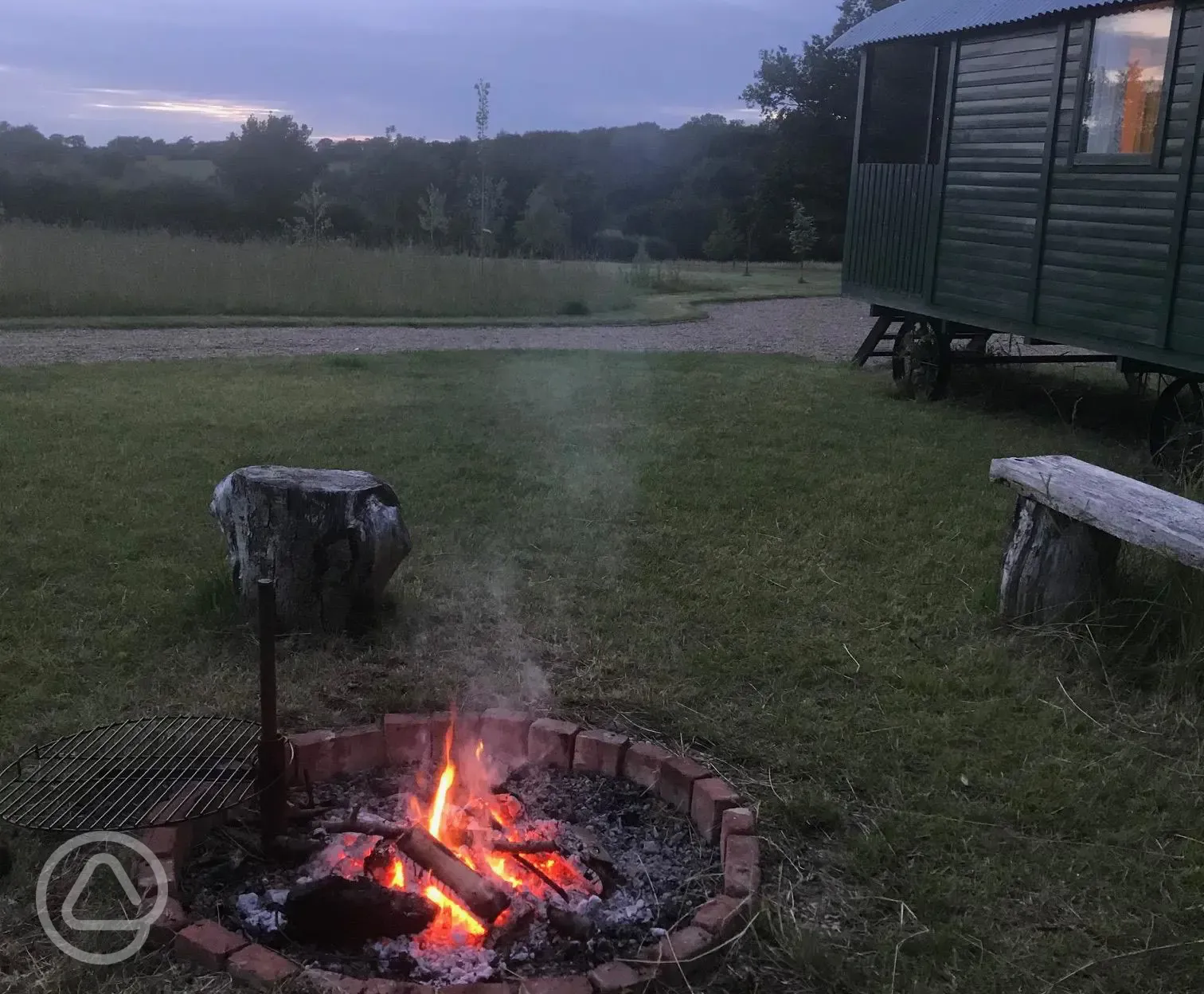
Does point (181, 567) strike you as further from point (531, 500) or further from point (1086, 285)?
point (1086, 285)

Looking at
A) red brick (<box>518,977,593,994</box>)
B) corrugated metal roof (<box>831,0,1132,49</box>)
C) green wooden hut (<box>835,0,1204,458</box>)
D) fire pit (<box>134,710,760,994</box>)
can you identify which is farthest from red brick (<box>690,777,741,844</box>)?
corrugated metal roof (<box>831,0,1132,49</box>)

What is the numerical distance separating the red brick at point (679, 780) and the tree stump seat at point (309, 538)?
126cm

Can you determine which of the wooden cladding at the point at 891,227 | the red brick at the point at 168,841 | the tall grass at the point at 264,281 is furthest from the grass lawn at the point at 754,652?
the tall grass at the point at 264,281

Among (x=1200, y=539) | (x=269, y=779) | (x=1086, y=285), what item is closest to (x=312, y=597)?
(x=269, y=779)

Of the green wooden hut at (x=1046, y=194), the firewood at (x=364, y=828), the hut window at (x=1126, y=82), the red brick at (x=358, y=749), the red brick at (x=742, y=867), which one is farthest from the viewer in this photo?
the hut window at (x=1126, y=82)

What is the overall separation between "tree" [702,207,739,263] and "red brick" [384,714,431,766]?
17010 mm

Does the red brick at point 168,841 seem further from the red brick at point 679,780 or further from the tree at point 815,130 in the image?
the tree at point 815,130

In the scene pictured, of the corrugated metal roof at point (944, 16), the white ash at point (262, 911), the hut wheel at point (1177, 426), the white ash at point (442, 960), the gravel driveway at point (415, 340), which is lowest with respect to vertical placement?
the white ash at point (442, 960)

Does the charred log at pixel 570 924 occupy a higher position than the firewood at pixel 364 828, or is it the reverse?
the firewood at pixel 364 828

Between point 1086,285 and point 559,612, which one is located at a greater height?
point 1086,285

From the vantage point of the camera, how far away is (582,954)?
6.68 ft

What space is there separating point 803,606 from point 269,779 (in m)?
2.14

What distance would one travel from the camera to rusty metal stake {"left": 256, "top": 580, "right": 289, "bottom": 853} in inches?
86.0

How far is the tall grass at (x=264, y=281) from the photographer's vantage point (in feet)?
42.1
